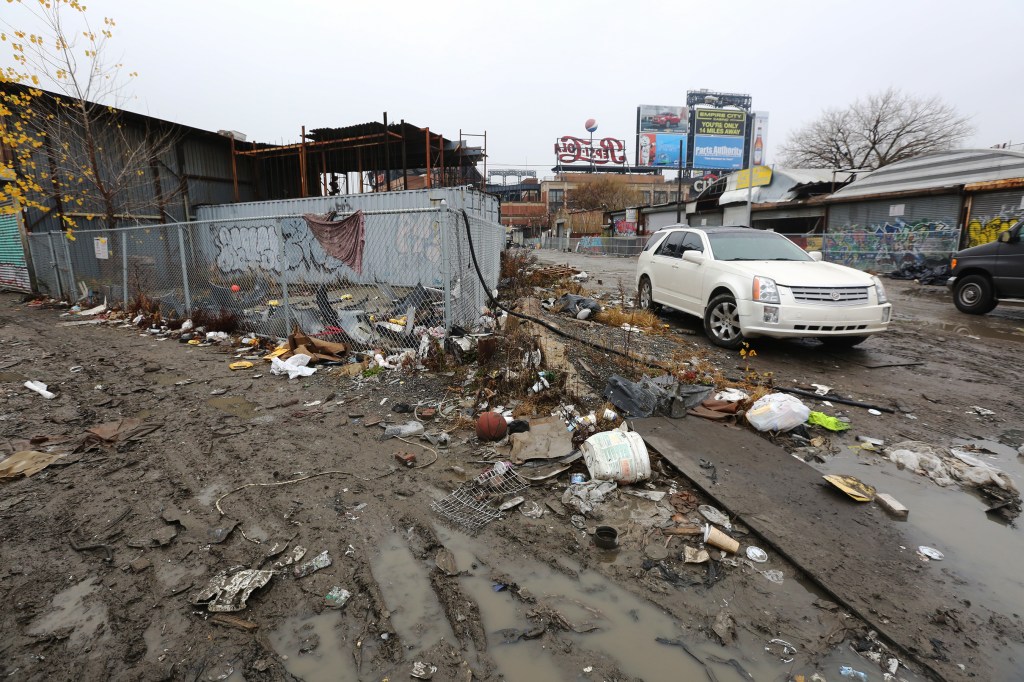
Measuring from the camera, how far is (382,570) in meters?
2.65

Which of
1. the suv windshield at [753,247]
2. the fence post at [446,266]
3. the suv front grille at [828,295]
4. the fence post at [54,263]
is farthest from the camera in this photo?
the fence post at [54,263]

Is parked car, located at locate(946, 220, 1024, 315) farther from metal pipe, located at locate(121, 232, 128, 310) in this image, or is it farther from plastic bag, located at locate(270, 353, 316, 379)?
metal pipe, located at locate(121, 232, 128, 310)

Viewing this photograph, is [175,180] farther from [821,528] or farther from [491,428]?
[821,528]

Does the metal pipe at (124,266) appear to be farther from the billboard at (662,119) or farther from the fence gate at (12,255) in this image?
the billboard at (662,119)

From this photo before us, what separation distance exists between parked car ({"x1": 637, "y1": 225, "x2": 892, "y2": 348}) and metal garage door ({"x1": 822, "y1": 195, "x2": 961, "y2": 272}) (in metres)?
14.7

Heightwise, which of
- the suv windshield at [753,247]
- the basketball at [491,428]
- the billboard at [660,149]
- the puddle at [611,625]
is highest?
the billboard at [660,149]

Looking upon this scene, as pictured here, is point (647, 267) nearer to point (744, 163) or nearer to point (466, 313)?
point (466, 313)

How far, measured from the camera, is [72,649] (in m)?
2.13

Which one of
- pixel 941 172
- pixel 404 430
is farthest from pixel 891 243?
pixel 404 430

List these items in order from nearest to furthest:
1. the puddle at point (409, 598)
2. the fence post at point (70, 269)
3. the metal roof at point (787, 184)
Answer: the puddle at point (409, 598), the fence post at point (70, 269), the metal roof at point (787, 184)

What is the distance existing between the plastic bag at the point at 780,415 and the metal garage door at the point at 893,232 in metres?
18.2

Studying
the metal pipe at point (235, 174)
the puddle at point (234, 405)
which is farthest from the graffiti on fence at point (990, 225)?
the metal pipe at point (235, 174)

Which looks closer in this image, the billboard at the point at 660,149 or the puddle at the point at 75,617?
the puddle at the point at 75,617

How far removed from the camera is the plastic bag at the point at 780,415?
13.9 ft
